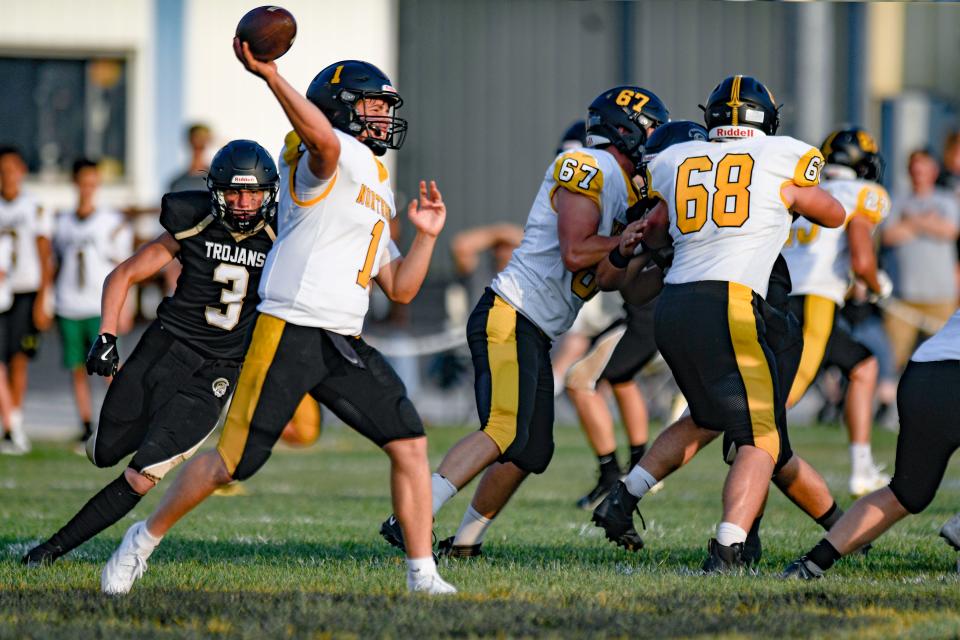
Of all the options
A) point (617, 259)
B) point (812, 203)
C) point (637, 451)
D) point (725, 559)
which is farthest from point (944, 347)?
point (637, 451)

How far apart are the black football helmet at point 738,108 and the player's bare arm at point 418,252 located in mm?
1100

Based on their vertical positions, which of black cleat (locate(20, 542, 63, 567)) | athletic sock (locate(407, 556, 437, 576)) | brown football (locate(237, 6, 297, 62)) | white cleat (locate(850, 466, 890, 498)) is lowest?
white cleat (locate(850, 466, 890, 498))

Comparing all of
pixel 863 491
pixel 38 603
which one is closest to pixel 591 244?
pixel 38 603

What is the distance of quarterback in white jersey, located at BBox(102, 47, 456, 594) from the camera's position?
485 cm

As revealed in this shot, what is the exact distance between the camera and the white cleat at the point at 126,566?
493 cm

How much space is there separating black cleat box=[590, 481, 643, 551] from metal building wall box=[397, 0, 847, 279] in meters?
13.9

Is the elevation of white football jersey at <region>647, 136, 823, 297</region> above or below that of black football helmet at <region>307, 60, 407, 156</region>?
below

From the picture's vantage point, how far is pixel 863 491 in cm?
841

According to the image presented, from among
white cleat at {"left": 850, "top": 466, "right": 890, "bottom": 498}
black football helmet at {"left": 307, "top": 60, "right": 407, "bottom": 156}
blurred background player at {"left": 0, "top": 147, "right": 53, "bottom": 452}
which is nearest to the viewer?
black football helmet at {"left": 307, "top": 60, "right": 407, "bottom": 156}

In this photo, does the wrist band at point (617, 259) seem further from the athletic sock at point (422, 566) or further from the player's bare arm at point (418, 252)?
the athletic sock at point (422, 566)

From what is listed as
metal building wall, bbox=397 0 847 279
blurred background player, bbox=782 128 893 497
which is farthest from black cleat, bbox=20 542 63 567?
metal building wall, bbox=397 0 847 279

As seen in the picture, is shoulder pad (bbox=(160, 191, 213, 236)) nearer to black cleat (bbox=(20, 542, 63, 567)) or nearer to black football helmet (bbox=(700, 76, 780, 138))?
black cleat (bbox=(20, 542, 63, 567))

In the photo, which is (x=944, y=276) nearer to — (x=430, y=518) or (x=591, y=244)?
(x=591, y=244)

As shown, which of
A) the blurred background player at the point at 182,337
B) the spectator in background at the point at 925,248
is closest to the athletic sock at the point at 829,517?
the blurred background player at the point at 182,337
